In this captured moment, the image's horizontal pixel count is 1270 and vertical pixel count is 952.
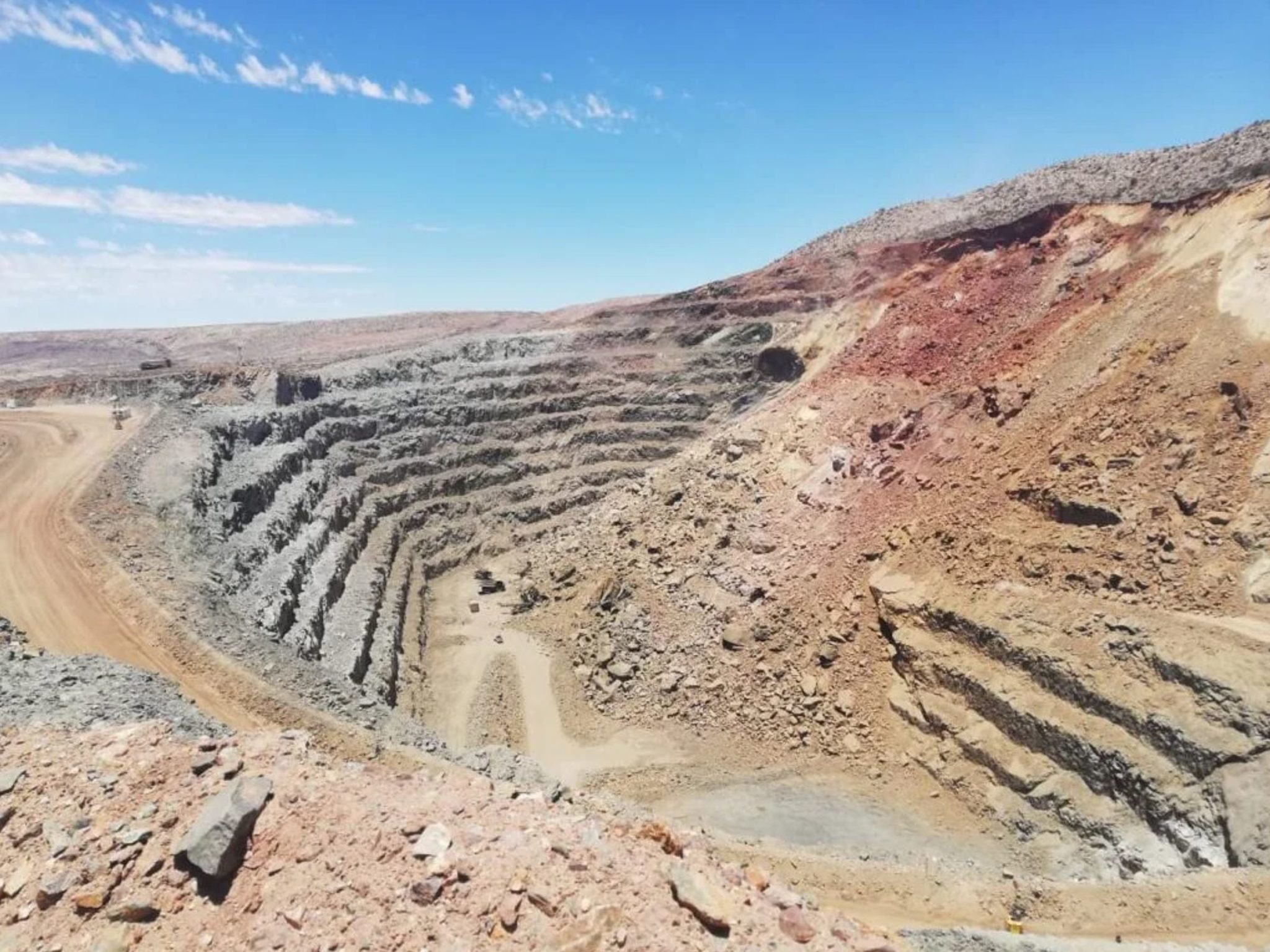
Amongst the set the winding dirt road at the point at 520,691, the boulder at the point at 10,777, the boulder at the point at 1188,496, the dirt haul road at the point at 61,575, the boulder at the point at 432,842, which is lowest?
the winding dirt road at the point at 520,691

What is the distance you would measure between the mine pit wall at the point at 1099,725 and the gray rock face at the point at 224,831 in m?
16.1

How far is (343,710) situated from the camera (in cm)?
1708

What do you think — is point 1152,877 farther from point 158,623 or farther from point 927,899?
point 158,623

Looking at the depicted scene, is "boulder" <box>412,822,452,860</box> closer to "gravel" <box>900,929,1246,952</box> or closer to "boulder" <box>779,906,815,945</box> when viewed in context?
"boulder" <box>779,906,815,945</box>

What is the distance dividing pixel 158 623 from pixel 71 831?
34.1ft

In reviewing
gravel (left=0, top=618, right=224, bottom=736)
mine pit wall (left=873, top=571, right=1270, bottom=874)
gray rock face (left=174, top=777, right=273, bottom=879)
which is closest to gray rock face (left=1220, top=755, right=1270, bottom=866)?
mine pit wall (left=873, top=571, right=1270, bottom=874)

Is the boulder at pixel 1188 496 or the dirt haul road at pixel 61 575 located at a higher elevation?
the boulder at pixel 1188 496

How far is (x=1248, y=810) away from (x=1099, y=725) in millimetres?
3010

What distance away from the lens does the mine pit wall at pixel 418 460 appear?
24688mm

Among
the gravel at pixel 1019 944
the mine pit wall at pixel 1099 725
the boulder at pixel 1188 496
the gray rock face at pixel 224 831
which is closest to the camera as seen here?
the gray rock face at pixel 224 831

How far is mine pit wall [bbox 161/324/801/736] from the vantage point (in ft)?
81.0

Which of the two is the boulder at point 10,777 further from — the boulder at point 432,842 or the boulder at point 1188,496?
the boulder at point 1188,496

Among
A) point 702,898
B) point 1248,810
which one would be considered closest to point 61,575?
point 702,898

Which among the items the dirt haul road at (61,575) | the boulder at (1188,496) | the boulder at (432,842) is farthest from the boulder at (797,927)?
the boulder at (1188,496)
